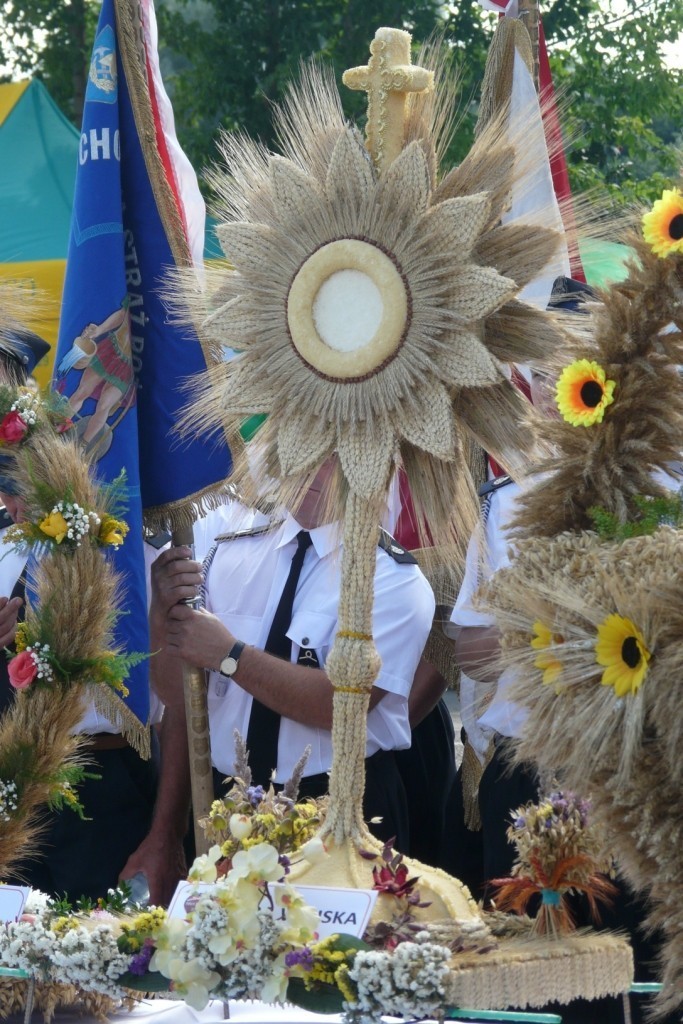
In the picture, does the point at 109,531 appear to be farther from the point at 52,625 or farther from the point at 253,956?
the point at 253,956

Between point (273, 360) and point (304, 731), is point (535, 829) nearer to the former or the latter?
point (273, 360)

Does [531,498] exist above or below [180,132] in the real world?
below

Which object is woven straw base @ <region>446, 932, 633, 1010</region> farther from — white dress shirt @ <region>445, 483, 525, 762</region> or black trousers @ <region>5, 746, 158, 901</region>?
black trousers @ <region>5, 746, 158, 901</region>

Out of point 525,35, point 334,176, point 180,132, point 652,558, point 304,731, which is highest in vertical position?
point 180,132

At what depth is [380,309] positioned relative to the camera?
5.74 feet

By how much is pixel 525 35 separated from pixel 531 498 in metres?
1.82

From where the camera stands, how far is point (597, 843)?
166 centimetres

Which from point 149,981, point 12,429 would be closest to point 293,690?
point 12,429

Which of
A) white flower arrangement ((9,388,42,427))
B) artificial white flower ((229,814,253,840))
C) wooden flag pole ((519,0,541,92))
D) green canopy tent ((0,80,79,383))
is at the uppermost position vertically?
green canopy tent ((0,80,79,383))

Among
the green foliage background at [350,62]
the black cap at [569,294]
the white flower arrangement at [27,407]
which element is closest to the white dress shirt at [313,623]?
the white flower arrangement at [27,407]

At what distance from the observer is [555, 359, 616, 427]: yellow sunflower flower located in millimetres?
1587

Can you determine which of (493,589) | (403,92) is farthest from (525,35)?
(493,589)

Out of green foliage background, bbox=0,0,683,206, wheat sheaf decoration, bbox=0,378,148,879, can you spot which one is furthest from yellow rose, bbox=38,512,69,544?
green foliage background, bbox=0,0,683,206

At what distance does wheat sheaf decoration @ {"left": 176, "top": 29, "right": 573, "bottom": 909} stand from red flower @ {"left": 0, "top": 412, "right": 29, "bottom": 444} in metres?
0.49
